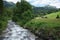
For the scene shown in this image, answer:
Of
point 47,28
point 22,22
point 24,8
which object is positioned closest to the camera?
point 47,28

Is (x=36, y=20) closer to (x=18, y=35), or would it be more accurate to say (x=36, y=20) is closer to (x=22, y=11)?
(x=18, y=35)

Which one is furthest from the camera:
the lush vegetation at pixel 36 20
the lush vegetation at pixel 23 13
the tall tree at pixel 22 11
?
the tall tree at pixel 22 11

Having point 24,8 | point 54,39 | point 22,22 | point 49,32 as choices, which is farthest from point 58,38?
point 24,8

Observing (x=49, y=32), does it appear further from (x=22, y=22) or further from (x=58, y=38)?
(x=22, y=22)

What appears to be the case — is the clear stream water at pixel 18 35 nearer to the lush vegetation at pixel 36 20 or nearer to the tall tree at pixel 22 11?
the lush vegetation at pixel 36 20

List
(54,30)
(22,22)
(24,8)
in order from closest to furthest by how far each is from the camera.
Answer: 1. (54,30)
2. (22,22)
3. (24,8)

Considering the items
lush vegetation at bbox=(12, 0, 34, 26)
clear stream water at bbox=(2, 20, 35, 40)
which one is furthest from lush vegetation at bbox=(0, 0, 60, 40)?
clear stream water at bbox=(2, 20, 35, 40)

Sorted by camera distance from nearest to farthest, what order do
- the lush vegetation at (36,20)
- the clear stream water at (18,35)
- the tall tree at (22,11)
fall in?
1. the lush vegetation at (36,20)
2. the clear stream water at (18,35)
3. the tall tree at (22,11)

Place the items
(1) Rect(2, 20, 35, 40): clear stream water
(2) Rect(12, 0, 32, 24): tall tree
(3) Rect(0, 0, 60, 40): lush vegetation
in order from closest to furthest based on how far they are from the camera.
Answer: (3) Rect(0, 0, 60, 40): lush vegetation
(1) Rect(2, 20, 35, 40): clear stream water
(2) Rect(12, 0, 32, 24): tall tree

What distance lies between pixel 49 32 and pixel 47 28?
2.28m

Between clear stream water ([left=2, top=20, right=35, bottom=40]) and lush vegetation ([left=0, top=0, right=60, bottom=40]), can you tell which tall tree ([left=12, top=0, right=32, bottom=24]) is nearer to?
lush vegetation ([left=0, top=0, right=60, bottom=40])

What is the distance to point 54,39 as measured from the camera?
36125 millimetres

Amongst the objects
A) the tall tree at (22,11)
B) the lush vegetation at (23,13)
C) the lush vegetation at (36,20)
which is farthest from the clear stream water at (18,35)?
the tall tree at (22,11)

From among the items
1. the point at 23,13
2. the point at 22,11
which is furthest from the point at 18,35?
the point at 22,11
